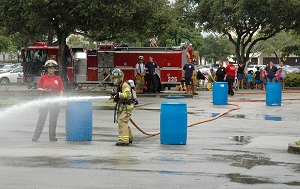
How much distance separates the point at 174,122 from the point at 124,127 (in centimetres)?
104

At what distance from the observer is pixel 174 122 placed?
15.3 metres

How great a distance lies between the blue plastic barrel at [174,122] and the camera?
15320mm

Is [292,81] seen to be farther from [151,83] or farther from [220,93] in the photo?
[220,93]

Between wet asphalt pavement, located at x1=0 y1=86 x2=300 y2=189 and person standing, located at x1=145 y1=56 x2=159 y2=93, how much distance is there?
14007mm

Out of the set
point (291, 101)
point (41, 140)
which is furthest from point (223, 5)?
point (41, 140)

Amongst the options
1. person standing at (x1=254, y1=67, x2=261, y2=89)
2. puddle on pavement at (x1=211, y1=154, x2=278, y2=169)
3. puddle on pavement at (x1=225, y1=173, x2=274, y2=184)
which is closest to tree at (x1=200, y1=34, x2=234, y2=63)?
person standing at (x1=254, y1=67, x2=261, y2=89)

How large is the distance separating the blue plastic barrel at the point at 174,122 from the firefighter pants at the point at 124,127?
74 cm

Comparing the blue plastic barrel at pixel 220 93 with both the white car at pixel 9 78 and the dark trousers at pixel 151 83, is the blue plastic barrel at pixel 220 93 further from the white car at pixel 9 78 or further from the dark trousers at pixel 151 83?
the white car at pixel 9 78

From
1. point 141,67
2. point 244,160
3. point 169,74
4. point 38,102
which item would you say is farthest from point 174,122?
point 169,74

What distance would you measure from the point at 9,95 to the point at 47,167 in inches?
901

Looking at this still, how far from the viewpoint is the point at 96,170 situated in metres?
11.5

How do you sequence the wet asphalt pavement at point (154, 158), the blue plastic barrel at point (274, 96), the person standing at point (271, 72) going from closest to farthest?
the wet asphalt pavement at point (154, 158) < the blue plastic barrel at point (274, 96) < the person standing at point (271, 72)

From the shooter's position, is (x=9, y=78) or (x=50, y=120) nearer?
(x=50, y=120)

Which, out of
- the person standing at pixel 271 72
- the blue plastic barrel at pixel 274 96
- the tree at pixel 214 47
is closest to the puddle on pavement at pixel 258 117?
the blue plastic barrel at pixel 274 96
